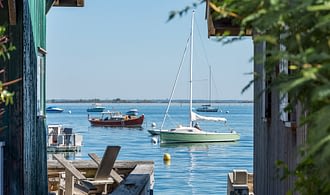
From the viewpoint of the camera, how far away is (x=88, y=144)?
185ft

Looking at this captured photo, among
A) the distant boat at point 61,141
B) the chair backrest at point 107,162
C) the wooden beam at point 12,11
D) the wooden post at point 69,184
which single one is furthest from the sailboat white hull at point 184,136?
the wooden beam at point 12,11

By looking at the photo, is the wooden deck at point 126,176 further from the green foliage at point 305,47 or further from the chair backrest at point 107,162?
the green foliage at point 305,47

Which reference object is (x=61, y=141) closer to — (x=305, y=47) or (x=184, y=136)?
(x=184, y=136)

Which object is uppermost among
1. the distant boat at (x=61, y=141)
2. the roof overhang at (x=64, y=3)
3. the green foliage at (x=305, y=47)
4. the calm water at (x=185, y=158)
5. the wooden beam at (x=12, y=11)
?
the roof overhang at (x=64, y=3)

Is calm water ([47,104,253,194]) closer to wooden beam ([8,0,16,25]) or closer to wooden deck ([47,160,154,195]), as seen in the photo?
wooden deck ([47,160,154,195])

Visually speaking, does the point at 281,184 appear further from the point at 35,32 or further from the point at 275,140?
the point at 35,32

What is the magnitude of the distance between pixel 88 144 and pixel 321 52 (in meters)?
54.7

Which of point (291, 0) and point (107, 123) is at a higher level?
point (291, 0)

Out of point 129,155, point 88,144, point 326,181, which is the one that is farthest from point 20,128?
point 88,144

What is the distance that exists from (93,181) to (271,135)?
5624 mm

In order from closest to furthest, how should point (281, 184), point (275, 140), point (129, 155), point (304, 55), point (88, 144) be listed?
point (304, 55) < point (281, 184) < point (275, 140) < point (129, 155) < point (88, 144)

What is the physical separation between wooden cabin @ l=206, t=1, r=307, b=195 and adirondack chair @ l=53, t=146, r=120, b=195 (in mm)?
3187

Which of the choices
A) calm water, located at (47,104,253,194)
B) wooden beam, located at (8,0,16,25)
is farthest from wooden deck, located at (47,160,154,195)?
calm water, located at (47,104,253,194)

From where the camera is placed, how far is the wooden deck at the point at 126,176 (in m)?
10.8
